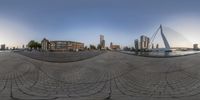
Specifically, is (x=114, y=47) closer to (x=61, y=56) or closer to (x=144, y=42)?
(x=144, y=42)

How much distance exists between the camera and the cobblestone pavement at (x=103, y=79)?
112 inches

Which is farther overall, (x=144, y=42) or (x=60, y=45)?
(x=144, y=42)

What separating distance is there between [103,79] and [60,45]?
2013mm

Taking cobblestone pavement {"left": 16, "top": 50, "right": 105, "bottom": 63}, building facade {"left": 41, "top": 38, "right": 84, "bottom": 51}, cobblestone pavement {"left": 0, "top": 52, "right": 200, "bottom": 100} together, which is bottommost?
cobblestone pavement {"left": 0, "top": 52, "right": 200, "bottom": 100}

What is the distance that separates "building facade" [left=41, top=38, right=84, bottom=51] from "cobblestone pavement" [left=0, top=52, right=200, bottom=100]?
2.52 feet

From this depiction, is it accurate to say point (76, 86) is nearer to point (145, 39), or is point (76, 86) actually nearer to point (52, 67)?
point (52, 67)

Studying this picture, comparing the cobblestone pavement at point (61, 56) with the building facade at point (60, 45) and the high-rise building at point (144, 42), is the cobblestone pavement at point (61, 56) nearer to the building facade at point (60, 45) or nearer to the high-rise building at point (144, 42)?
the building facade at point (60, 45)

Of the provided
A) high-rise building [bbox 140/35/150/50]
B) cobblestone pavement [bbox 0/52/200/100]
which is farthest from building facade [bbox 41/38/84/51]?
high-rise building [bbox 140/35/150/50]

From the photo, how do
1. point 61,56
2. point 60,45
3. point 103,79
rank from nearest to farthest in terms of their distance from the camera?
point 103,79, point 61,56, point 60,45

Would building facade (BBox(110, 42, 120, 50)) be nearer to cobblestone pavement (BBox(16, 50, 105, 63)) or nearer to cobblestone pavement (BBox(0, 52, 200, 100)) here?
cobblestone pavement (BBox(16, 50, 105, 63))

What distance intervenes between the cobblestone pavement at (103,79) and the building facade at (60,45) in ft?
2.52

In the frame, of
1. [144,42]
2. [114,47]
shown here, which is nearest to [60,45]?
[114,47]

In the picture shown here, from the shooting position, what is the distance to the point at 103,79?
11.1 ft

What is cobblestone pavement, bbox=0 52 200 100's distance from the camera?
2840 mm
